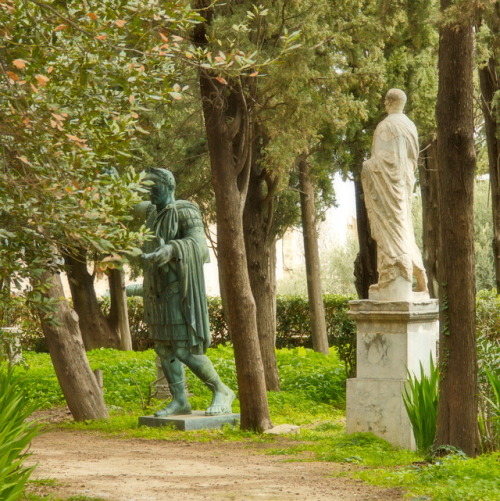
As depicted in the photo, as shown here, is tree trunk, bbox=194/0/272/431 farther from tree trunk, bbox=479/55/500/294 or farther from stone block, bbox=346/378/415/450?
tree trunk, bbox=479/55/500/294

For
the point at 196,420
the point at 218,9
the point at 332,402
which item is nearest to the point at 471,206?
the point at 196,420

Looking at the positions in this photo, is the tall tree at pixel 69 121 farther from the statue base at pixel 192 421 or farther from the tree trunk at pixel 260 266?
the tree trunk at pixel 260 266

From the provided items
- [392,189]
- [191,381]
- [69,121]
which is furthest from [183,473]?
[191,381]

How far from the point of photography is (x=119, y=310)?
2202 cm

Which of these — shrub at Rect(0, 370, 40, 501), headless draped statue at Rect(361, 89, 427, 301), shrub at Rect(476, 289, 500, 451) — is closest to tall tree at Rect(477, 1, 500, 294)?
headless draped statue at Rect(361, 89, 427, 301)

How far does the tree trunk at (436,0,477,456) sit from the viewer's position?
7.98 meters

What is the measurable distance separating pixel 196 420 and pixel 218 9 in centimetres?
537

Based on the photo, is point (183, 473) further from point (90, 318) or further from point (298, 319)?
point (298, 319)

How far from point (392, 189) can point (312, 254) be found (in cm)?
961

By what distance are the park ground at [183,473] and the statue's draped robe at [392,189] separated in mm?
2397

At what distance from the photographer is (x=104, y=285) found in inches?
2035

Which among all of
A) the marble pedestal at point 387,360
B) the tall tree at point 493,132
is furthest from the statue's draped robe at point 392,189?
the tall tree at point 493,132

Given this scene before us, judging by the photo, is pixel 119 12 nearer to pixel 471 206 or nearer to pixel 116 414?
pixel 471 206

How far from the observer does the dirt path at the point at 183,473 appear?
693cm
